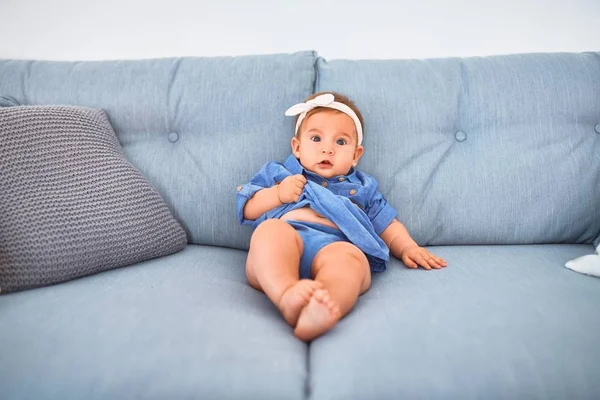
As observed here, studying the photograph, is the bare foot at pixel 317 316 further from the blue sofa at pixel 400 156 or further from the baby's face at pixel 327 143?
the baby's face at pixel 327 143

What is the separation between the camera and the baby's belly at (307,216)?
1326mm

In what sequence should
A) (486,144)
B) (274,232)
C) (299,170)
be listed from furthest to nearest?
1. (486,144)
2. (299,170)
3. (274,232)

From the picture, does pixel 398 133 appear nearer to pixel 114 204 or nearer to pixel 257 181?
pixel 257 181

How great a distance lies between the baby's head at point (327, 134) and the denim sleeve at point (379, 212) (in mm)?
122

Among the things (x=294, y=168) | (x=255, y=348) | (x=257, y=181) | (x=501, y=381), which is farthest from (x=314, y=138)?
(x=501, y=381)

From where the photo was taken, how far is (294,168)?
1402 mm

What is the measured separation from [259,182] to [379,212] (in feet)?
1.19

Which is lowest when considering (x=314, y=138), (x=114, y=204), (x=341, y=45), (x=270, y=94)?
(x=114, y=204)

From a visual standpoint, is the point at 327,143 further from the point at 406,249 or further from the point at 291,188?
the point at 406,249

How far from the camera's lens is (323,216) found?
133cm

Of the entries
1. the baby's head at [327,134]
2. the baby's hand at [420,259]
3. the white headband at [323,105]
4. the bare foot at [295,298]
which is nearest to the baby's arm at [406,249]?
the baby's hand at [420,259]

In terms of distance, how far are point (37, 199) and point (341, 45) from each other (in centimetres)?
124

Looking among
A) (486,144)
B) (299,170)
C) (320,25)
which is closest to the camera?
(299,170)

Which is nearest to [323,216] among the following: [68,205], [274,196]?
[274,196]
